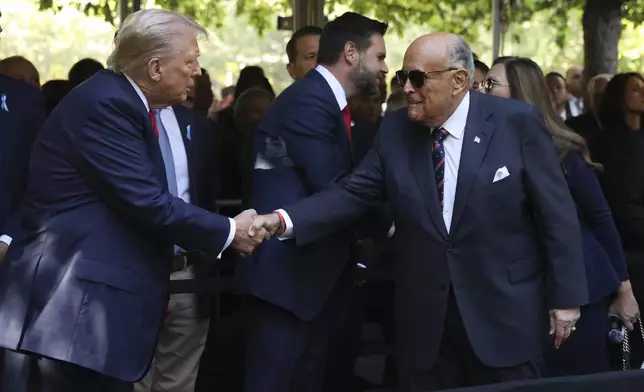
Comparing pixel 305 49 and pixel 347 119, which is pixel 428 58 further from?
pixel 305 49

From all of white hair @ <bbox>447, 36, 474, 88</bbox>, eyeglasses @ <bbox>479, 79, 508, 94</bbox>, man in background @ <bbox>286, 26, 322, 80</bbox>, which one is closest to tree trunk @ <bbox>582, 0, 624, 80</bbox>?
man in background @ <bbox>286, 26, 322, 80</bbox>

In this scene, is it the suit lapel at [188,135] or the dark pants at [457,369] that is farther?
the suit lapel at [188,135]

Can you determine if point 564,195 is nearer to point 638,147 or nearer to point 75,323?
point 75,323

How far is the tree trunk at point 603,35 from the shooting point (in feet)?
35.7

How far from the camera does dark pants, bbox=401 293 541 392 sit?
160 inches

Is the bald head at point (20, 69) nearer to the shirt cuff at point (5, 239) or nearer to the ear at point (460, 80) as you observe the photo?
the shirt cuff at point (5, 239)

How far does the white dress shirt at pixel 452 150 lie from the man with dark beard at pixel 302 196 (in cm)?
55

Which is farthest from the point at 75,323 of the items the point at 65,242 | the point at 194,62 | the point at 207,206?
the point at 207,206

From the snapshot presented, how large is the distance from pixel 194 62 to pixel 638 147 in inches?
122

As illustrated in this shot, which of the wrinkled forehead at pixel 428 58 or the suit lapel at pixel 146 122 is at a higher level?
the wrinkled forehead at pixel 428 58

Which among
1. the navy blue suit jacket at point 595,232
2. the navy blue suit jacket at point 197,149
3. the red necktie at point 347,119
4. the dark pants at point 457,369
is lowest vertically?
the dark pants at point 457,369

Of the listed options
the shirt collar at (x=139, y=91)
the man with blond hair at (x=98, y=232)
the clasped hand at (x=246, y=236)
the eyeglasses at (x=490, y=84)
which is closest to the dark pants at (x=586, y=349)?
the eyeglasses at (x=490, y=84)

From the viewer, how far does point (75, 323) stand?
3541 mm

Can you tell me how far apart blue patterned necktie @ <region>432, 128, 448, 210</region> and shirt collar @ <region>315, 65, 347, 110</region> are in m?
0.56
